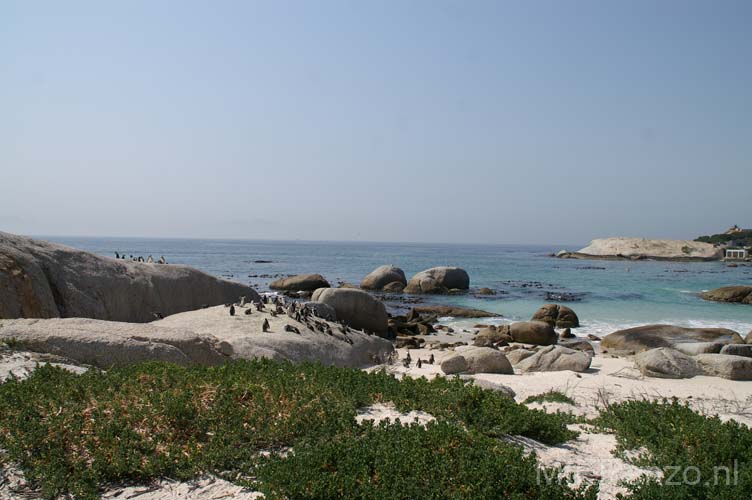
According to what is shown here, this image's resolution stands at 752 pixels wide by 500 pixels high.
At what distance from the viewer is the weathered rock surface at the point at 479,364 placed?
14.1 metres

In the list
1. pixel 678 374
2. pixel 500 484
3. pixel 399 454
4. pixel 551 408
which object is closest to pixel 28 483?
pixel 399 454

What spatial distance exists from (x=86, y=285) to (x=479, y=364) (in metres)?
10.1

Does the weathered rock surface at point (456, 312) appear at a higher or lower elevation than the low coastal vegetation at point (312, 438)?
lower

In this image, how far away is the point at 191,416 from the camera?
5.69m

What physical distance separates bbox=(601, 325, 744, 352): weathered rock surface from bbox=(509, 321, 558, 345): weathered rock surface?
217 cm

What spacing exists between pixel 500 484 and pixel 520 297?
37.1 metres

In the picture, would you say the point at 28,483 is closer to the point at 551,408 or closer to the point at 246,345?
the point at 246,345

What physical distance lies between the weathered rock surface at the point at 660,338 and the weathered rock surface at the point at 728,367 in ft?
15.0

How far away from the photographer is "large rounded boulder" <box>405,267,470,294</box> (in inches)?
1704

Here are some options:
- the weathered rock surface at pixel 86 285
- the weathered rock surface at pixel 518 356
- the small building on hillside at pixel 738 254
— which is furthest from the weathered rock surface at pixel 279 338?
the small building on hillside at pixel 738 254

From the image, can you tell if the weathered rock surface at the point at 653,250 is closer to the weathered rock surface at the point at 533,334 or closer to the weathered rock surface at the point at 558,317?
the weathered rock surface at the point at 558,317

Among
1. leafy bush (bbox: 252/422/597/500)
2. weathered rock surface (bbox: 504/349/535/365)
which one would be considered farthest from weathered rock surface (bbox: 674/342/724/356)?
leafy bush (bbox: 252/422/597/500)

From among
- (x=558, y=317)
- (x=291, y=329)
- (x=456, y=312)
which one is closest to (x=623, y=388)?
(x=291, y=329)

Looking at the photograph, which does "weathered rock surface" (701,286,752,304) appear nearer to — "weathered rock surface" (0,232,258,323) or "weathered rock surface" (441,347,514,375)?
"weathered rock surface" (441,347,514,375)
